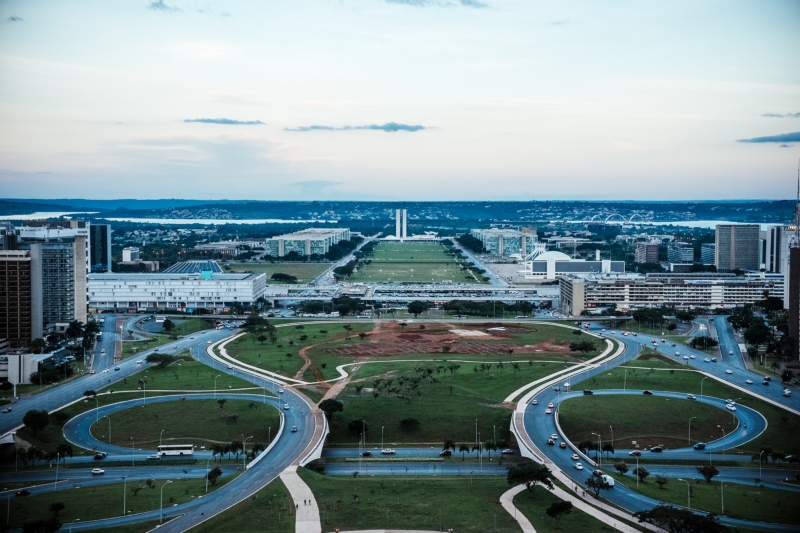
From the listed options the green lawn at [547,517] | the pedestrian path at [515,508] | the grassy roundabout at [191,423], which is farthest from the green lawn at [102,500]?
the green lawn at [547,517]

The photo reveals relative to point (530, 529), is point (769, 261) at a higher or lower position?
higher

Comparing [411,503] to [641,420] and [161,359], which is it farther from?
[161,359]

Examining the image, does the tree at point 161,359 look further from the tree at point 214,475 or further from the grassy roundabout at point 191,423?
the tree at point 214,475

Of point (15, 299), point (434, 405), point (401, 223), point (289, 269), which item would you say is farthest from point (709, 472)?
point (401, 223)

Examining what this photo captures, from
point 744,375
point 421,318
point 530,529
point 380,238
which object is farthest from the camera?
point 380,238

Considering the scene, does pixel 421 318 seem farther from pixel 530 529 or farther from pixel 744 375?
pixel 530 529

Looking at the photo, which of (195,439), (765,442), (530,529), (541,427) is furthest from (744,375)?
(195,439)
